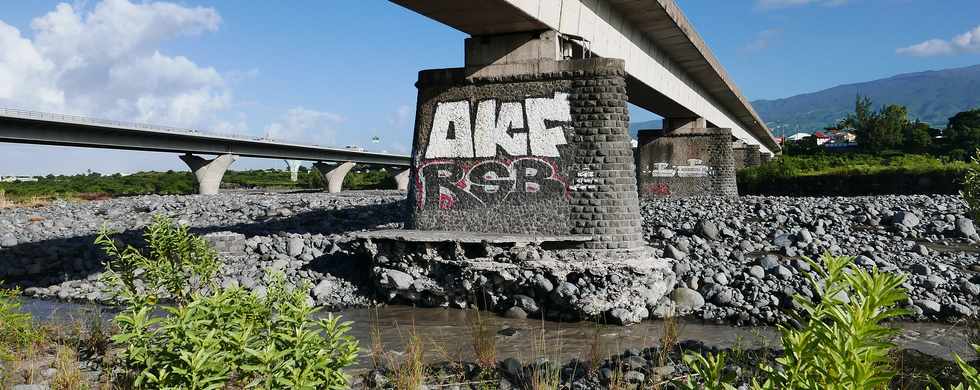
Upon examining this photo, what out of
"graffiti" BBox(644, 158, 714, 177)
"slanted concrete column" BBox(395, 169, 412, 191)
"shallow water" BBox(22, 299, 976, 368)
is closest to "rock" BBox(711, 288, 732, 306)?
"shallow water" BBox(22, 299, 976, 368)

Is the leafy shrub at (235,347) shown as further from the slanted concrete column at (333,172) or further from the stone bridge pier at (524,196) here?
the slanted concrete column at (333,172)

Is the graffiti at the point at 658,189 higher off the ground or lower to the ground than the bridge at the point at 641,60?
lower

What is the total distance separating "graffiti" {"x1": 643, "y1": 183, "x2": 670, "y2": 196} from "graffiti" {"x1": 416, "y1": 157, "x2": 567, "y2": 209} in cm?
1933

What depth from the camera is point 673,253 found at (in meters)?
14.9

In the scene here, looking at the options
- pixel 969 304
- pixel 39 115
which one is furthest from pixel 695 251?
pixel 39 115

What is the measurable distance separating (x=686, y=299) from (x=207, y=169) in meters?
45.9

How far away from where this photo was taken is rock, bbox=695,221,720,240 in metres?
17.7

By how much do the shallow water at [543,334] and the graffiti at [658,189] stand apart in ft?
68.2

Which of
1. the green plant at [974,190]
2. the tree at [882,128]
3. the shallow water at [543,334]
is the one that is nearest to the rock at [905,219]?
the shallow water at [543,334]

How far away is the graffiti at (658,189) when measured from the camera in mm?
31656

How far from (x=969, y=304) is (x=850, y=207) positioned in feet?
43.1

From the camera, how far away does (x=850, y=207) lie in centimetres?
2348

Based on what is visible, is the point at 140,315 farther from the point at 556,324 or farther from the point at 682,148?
the point at 682,148

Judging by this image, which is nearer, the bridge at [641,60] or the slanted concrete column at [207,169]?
the bridge at [641,60]
